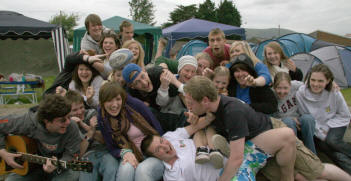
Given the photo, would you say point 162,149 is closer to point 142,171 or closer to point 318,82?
point 142,171

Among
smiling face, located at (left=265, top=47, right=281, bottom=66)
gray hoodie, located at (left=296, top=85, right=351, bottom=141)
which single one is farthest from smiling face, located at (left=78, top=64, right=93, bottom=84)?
gray hoodie, located at (left=296, top=85, right=351, bottom=141)

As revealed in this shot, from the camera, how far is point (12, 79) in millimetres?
6688

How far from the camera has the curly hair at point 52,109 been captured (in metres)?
2.02

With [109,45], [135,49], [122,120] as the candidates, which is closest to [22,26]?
[109,45]

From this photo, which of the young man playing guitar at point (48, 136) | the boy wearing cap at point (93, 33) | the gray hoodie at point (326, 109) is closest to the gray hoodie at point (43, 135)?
the young man playing guitar at point (48, 136)

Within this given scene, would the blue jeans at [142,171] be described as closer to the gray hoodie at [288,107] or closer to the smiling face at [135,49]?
the smiling face at [135,49]

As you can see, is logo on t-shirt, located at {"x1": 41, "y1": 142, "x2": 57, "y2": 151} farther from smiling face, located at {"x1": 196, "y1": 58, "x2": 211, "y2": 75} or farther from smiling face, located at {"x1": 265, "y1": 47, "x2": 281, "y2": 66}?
smiling face, located at {"x1": 265, "y1": 47, "x2": 281, "y2": 66}

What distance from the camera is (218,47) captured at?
3.46m

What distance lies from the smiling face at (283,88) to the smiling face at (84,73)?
7.79 ft

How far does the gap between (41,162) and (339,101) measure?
10.9ft

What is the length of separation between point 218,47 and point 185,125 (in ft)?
4.86

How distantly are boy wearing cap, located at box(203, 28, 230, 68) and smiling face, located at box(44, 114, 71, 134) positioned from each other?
2.22 m

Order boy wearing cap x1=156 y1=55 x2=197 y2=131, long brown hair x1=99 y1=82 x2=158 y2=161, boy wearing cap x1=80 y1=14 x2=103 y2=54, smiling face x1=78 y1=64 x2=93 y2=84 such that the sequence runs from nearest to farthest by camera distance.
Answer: long brown hair x1=99 y1=82 x2=158 y2=161 < boy wearing cap x1=156 y1=55 x2=197 y2=131 < smiling face x1=78 y1=64 x2=93 y2=84 < boy wearing cap x1=80 y1=14 x2=103 y2=54

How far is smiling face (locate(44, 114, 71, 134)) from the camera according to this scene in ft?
6.78
